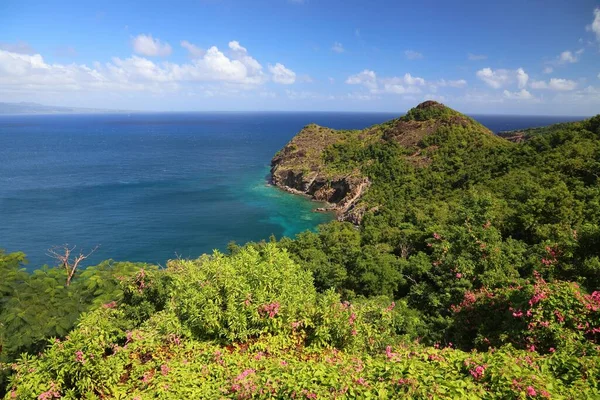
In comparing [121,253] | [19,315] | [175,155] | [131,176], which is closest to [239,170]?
[131,176]

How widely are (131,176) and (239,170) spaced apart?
98.4 feet

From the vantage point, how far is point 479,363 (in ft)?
27.5

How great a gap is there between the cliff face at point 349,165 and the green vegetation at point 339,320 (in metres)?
33.2

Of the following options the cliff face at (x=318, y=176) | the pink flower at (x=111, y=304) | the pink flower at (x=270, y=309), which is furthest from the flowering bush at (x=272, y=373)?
the cliff face at (x=318, y=176)

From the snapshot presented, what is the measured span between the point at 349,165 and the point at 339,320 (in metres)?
69.7

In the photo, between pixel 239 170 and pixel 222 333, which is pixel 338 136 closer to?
pixel 239 170

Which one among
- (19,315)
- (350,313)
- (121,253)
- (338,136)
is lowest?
(121,253)

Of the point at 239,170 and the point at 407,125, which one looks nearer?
→ the point at 407,125

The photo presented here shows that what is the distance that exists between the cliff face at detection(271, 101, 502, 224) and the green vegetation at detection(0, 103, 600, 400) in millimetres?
33201

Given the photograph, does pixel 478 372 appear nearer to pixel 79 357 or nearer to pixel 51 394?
pixel 79 357

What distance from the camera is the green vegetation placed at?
820cm

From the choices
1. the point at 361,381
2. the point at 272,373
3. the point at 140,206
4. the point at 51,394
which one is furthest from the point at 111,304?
the point at 140,206

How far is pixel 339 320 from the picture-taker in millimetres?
11000

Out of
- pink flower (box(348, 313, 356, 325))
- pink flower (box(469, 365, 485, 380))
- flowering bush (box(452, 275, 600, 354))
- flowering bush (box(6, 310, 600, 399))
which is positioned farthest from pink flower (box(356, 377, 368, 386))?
flowering bush (box(452, 275, 600, 354))
